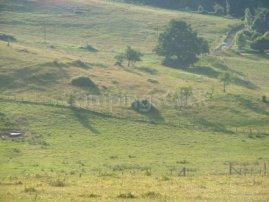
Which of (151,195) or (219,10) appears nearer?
(151,195)

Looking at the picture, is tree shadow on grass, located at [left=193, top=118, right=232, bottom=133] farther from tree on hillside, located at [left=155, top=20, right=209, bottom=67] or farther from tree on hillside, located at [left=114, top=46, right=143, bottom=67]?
tree on hillside, located at [left=155, top=20, right=209, bottom=67]

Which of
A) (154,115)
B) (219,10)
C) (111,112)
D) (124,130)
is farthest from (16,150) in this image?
(219,10)

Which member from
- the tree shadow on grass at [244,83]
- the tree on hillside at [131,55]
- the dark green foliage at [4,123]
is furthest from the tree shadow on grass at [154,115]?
the tree on hillside at [131,55]

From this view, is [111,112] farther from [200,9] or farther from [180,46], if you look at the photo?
[200,9]

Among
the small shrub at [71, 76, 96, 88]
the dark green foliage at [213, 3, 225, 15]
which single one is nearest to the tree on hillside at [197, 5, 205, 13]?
the dark green foliage at [213, 3, 225, 15]

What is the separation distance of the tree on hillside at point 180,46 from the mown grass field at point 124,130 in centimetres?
261

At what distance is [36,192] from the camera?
31.8 metres

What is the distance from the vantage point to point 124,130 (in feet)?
233

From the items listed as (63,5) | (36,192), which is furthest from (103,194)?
(63,5)

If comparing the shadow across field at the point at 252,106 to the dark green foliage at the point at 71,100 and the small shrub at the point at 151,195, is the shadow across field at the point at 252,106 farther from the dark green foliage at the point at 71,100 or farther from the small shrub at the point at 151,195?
the small shrub at the point at 151,195

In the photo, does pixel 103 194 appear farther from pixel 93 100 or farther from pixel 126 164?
pixel 93 100

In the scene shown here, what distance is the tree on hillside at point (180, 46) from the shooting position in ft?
399

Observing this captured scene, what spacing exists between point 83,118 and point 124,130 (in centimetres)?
609

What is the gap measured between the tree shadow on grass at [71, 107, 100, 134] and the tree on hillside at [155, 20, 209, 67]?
47.8m
